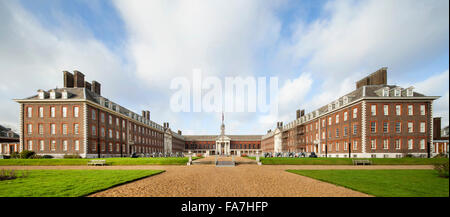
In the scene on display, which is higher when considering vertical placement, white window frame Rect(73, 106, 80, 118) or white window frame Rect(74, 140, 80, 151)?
white window frame Rect(73, 106, 80, 118)

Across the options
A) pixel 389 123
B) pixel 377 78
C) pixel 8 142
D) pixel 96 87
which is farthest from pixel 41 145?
pixel 377 78

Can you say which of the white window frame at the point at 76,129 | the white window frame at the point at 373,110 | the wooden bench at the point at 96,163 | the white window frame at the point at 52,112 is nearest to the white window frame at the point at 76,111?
the white window frame at the point at 76,129

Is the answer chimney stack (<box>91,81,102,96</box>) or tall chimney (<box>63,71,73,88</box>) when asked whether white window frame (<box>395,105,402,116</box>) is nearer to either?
chimney stack (<box>91,81,102,96</box>)

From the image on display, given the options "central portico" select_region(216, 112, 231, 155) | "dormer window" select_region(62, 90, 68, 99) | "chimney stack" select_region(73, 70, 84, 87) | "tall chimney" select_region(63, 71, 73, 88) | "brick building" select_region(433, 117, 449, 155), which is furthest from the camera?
"central portico" select_region(216, 112, 231, 155)

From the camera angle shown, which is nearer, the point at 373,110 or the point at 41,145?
the point at 41,145

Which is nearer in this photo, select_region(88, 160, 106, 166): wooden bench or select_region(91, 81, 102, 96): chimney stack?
select_region(88, 160, 106, 166): wooden bench

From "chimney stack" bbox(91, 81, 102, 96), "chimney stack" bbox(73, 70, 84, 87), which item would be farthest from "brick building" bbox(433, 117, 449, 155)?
"chimney stack" bbox(73, 70, 84, 87)

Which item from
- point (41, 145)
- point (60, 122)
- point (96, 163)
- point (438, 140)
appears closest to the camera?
point (96, 163)

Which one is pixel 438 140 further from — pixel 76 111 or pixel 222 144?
pixel 222 144

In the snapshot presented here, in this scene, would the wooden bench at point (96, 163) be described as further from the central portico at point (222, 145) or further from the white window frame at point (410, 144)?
the central portico at point (222, 145)
